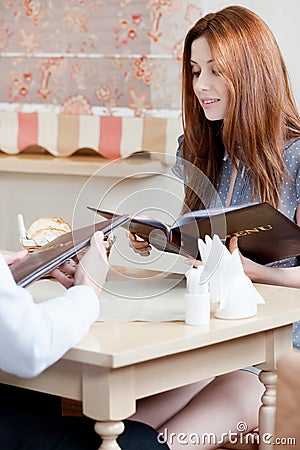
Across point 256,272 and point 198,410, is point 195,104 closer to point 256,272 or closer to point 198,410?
point 256,272

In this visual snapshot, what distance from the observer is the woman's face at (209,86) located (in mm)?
2199

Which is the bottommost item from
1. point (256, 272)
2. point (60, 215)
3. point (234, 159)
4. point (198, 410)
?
point (60, 215)

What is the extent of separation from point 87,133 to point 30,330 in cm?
220

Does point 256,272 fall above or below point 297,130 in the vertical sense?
below

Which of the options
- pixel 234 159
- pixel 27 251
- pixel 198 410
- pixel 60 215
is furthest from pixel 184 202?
pixel 60 215

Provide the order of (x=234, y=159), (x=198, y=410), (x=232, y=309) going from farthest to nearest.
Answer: (x=234, y=159) → (x=198, y=410) → (x=232, y=309)

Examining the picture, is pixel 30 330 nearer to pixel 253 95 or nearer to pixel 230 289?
pixel 230 289

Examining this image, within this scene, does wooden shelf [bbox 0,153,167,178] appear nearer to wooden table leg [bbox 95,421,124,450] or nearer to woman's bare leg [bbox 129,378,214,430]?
woman's bare leg [bbox 129,378,214,430]

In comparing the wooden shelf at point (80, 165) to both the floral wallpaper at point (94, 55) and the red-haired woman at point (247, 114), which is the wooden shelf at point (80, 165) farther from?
the red-haired woman at point (247, 114)

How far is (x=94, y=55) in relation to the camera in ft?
11.5

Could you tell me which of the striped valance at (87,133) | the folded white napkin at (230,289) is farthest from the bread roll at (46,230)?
the striped valance at (87,133)

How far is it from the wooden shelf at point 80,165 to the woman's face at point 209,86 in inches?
39.6

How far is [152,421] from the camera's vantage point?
6.13 feet

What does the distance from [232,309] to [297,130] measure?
768 mm
